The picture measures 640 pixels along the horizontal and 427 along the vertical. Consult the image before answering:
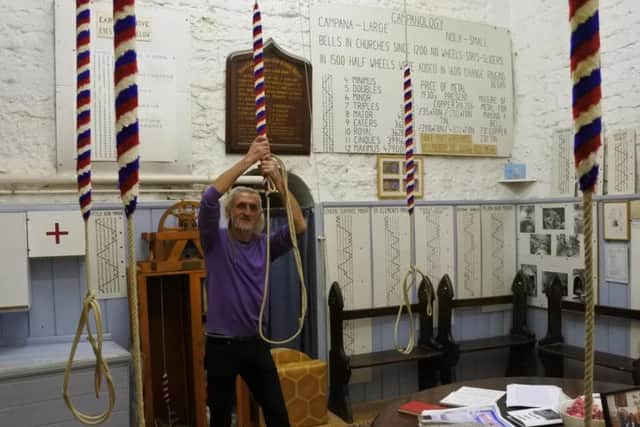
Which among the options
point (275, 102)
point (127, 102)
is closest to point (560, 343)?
point (275, 102)

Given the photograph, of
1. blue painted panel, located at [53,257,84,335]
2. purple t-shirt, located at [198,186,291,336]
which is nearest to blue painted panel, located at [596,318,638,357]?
purple t-shirt, located at [198,186,291,336]

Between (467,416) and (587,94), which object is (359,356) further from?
(587,94)

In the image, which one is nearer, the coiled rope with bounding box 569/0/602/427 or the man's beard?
the coiled rope with bounding box 569/0/602/427

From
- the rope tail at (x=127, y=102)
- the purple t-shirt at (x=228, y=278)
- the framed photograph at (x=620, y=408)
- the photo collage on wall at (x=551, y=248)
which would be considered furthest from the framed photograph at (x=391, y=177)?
the rope tail at (x=127, y=102)

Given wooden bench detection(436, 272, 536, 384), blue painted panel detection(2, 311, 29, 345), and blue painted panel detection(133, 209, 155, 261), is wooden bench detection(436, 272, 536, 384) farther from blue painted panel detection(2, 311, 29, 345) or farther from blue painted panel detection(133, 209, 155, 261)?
blue painted panel detection(2, 311, 29, 345)

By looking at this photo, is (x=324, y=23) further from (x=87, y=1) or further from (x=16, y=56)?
(x=87, y=1)

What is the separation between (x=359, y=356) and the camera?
389cm

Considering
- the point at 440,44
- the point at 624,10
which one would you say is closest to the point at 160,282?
the point at 440,44

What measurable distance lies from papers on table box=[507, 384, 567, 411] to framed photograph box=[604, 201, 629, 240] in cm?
170

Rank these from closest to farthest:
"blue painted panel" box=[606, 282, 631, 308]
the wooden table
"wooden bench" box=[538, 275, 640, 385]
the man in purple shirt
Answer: the wooden table → the man in purple shirt → "wooden bench" box=[538, 275, 640, 385] → "blue painted panel" box=[606, 282, 631, 308]

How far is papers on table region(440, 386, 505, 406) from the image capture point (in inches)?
88.4

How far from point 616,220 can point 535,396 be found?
6.31 ft

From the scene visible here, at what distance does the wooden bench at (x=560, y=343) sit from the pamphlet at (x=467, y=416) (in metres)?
1.74

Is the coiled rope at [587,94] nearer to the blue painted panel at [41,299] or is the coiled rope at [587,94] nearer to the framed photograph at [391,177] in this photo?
the blue painted panel at [41,299]
